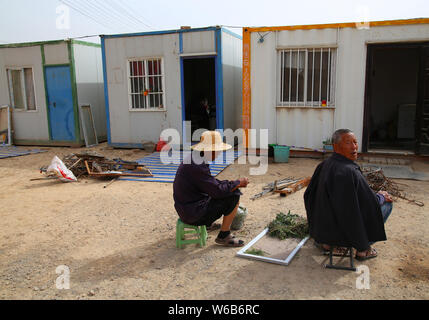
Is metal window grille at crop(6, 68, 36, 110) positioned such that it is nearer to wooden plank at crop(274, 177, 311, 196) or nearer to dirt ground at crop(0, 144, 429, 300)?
dirt ground at crop(0, 144, 429, 300)

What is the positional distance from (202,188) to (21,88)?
37.0ft

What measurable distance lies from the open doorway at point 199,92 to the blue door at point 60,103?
3.87 meters

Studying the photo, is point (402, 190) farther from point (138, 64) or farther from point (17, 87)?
point (17, 87)

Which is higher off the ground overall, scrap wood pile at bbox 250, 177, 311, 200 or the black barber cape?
the black barber cape

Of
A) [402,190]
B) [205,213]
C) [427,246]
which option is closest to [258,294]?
[205,213]

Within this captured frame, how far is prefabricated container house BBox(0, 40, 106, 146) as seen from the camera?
39.1 ft

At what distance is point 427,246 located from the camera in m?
4.20

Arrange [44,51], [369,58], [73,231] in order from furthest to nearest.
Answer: [44,51] → [369,58] → [73,231]

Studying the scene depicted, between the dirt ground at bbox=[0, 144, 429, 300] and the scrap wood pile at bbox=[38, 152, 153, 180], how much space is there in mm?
1228

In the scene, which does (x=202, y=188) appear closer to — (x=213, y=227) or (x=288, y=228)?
(x=213, y=227)

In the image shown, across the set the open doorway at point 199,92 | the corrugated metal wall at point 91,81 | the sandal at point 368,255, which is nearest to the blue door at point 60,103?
the corrugated metal wall at point 91,81

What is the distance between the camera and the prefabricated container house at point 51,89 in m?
11.9

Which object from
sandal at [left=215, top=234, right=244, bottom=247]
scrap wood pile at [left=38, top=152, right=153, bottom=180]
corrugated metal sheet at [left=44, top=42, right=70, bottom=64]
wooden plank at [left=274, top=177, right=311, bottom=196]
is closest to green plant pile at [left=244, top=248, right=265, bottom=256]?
sandal at [left=215, top=234, right=244, bottom=247]

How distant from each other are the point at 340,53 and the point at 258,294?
274 inches
